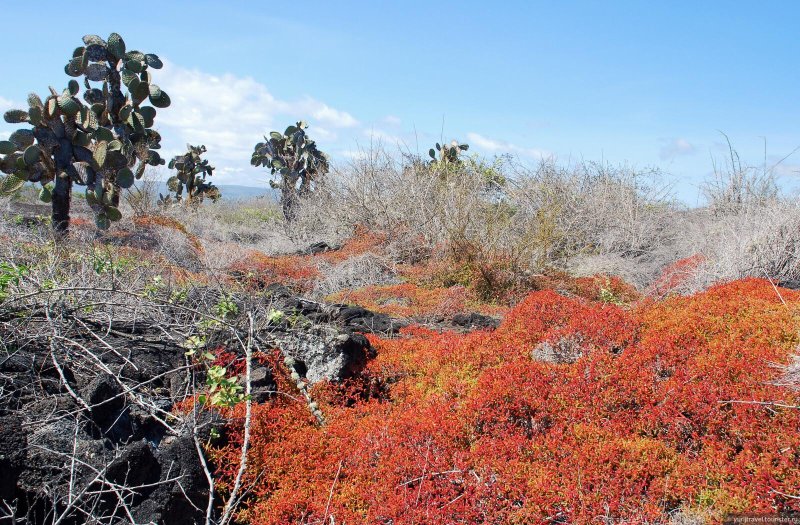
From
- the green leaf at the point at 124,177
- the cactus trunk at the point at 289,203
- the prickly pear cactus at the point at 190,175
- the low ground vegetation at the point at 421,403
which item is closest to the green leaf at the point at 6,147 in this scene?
the green leaf at the point at 124,177

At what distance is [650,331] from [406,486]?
3.00m

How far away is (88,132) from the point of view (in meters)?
13.1

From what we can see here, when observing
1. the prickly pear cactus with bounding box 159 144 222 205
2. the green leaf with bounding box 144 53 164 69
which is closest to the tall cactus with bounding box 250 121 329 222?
the prickly pear cactus with bounding box 159 144 222 205

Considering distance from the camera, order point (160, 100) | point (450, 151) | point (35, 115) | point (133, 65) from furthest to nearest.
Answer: point (450, 151) → point (160, 100) → point (133, 65) → point (35, 115)

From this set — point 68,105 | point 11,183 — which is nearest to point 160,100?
point 68,105

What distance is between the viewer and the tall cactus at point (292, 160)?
23.3 metres

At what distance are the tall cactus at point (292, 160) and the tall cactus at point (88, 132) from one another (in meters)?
8.11

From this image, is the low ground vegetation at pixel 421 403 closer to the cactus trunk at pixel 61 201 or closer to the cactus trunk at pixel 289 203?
the cactus trunk at pixel 61 201

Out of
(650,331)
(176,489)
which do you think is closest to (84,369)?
(176,489)

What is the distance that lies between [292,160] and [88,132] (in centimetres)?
1177

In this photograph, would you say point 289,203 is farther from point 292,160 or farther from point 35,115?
point 35,115

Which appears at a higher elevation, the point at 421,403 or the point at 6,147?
the point at 6,147

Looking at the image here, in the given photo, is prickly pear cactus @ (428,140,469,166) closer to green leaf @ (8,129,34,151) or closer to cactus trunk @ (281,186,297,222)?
cactus trunk @ (281,186,297,222)

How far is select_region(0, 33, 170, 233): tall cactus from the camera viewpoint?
12289 millimetres
